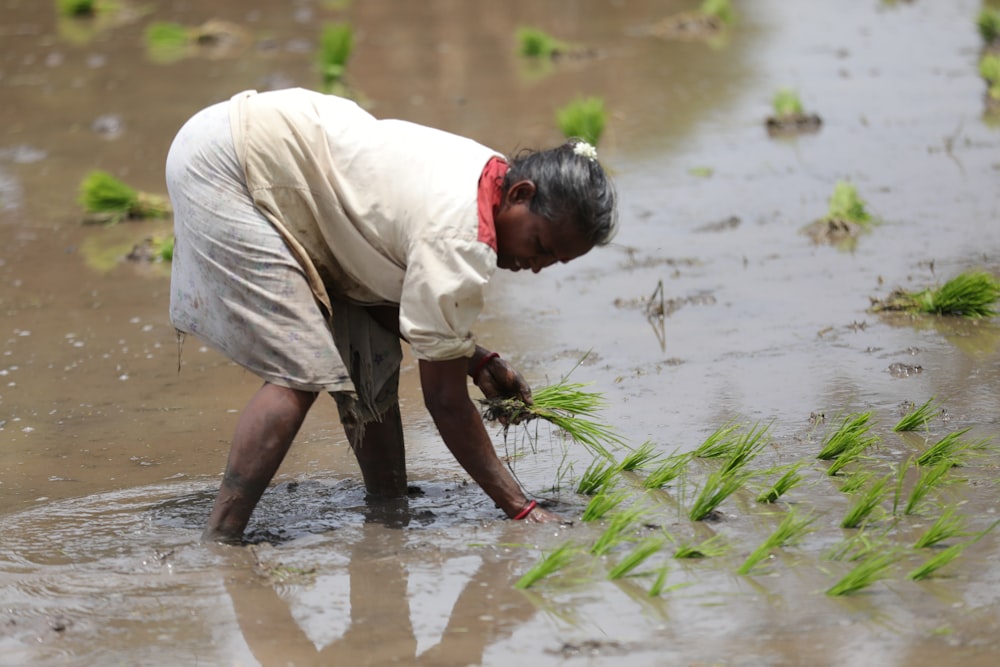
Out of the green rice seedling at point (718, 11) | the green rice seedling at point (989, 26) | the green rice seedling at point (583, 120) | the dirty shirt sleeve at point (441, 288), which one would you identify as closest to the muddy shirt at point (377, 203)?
the dirty shirt sleeve at point (441, 288)

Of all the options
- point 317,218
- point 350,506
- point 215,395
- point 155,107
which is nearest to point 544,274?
point 215,395

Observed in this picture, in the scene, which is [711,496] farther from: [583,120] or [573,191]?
[583,120]

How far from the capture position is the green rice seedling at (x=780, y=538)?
2.98 m

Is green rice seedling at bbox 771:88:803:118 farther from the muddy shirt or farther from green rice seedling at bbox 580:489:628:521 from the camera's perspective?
the muddy shirt

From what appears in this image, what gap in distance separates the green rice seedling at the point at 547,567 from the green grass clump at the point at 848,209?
3571 mm

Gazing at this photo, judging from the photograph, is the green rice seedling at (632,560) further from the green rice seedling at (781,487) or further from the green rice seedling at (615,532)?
the green rice seedling at (781,487)

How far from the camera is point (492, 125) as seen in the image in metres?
8.39

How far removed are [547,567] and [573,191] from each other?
0.87m

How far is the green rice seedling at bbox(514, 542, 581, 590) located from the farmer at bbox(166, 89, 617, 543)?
0.31 meters

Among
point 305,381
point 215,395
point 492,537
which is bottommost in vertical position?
point 215,395

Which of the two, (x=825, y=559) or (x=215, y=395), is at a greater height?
(x=825, y=559)

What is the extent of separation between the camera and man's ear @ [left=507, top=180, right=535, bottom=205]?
3014mm

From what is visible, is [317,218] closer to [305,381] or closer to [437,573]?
[305,381]

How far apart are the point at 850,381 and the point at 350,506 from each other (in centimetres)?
181
